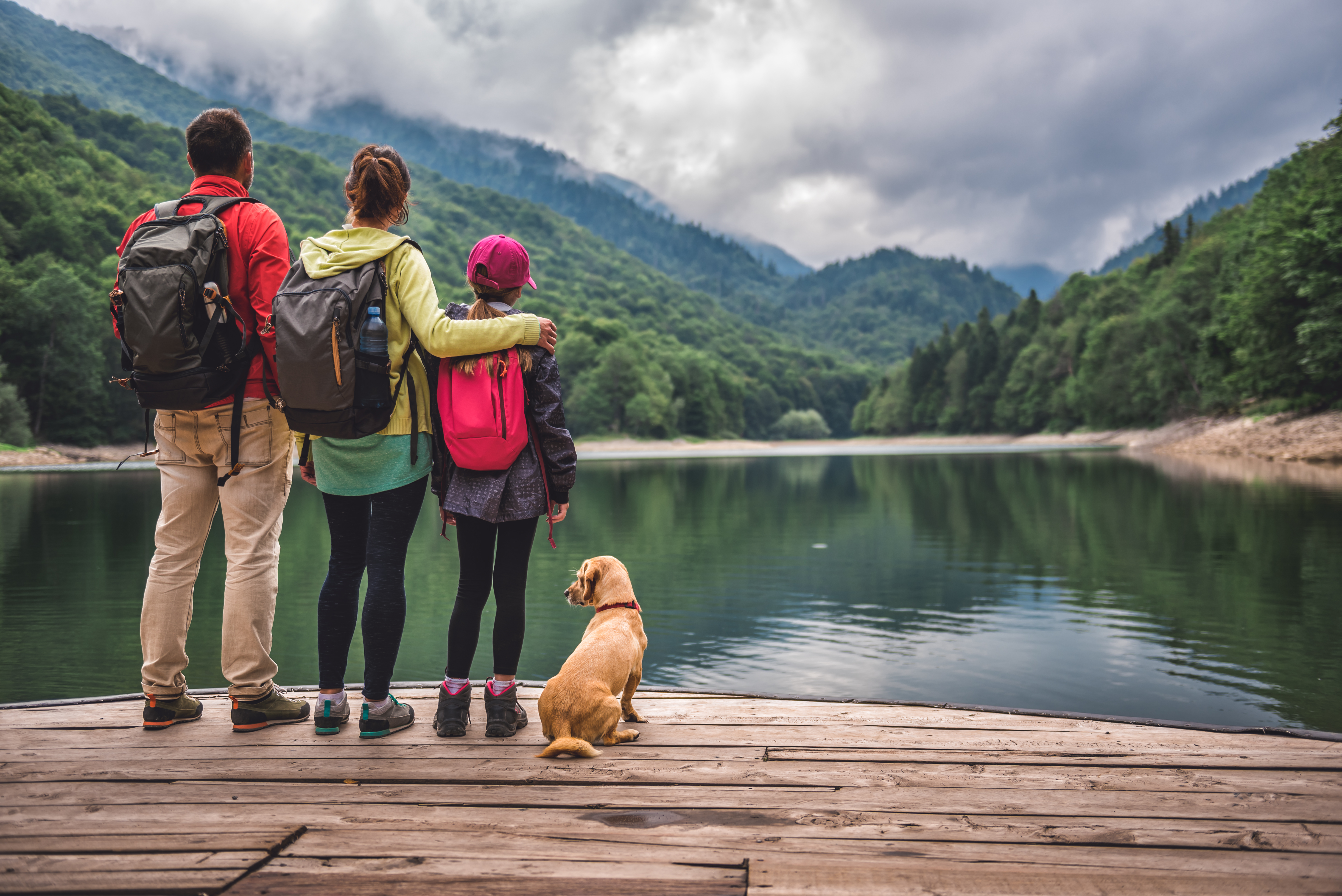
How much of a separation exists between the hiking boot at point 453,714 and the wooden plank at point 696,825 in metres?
0.73

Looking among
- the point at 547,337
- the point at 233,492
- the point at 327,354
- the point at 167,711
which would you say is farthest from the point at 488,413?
the point at 167,711

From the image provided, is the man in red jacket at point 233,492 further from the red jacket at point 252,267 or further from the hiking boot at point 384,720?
the hiking boot at point 384,720

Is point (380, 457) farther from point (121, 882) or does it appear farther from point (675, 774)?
point (675, 774)

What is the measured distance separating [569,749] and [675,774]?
45 centimetres

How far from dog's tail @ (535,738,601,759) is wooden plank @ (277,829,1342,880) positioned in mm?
682

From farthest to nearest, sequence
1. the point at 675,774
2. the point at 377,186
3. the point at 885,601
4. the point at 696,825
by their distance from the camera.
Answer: the point at 885,601
the point at 377,186
the point at 675,774
the point at 696,825

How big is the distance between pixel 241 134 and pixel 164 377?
121 centimetres

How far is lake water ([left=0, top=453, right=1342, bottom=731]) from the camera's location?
824cm

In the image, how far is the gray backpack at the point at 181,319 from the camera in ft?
10.3

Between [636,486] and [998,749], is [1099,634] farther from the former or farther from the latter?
[636,486]

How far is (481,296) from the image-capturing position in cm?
353

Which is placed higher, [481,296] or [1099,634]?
[481,296]

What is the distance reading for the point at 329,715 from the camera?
341cm

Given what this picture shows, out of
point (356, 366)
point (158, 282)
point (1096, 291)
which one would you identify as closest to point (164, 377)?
point (158, 282)
